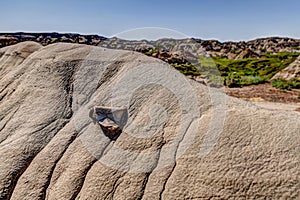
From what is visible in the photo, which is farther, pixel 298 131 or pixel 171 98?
pixel 171 98

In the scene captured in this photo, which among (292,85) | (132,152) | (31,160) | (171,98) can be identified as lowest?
(292,85)

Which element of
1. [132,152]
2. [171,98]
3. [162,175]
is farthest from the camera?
[171,98]

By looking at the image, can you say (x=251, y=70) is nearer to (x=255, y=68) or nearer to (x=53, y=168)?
(x=255, y=68)

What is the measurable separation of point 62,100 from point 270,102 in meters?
14.0

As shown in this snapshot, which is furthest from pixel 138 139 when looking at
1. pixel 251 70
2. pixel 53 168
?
pixel 251 70

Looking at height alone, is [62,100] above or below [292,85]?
above

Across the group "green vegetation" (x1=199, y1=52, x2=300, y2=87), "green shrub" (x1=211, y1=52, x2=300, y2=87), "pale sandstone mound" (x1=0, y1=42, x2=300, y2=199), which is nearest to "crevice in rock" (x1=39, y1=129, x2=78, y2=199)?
"pale sandstone mound" (x1=0, y1=42, x2=300, y2=199)

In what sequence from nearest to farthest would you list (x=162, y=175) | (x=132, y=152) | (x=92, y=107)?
(x=162, y=175)
(x=132, y=152)
(x=92, y=107)

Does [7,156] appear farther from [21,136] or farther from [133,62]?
[133,62]

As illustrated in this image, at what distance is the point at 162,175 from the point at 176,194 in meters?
0.26

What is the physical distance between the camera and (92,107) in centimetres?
434

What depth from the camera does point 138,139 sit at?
3820 millimetres

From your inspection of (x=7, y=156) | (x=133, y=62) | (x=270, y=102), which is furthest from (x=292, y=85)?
(x=7, y=156)

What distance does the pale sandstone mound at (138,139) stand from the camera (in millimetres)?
3225
